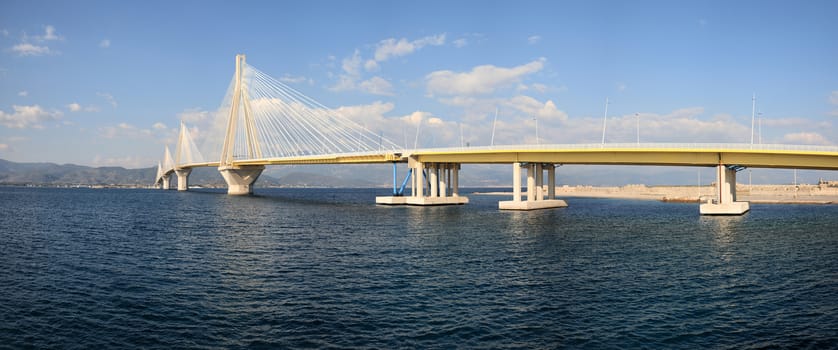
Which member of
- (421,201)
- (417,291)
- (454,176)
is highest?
(454,176)

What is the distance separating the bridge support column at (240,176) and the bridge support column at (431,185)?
50.0m

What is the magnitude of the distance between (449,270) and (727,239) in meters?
26.0

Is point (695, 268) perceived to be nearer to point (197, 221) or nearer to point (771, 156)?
point (771, 156)

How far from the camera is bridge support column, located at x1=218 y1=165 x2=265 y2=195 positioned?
13612cm

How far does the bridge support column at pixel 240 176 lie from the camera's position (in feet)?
447

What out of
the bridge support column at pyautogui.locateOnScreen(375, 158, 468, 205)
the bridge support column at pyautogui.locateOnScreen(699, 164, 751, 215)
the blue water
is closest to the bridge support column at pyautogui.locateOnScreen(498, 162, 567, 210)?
the bridge support column at pyautogui.locateOnScreen(375, 158, 468, 205)

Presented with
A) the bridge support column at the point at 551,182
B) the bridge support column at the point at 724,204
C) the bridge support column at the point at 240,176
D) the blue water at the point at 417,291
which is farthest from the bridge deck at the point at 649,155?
the bridge support column at the point at 240,176

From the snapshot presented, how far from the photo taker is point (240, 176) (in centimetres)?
14075

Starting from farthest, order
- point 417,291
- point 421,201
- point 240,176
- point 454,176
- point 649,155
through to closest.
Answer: point 240,176, point 454,176, point 421,201, point 649,155, point 417,291

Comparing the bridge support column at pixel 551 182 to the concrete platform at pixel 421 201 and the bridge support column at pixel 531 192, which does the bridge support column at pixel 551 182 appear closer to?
the bridge support column at pixel 531 192

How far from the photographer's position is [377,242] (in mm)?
38531

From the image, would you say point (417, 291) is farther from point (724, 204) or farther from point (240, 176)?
point (240, 176)

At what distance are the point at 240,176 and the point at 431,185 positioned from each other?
215ft

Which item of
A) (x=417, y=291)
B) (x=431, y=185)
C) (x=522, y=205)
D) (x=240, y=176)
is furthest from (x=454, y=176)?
(x=417, y=291)
